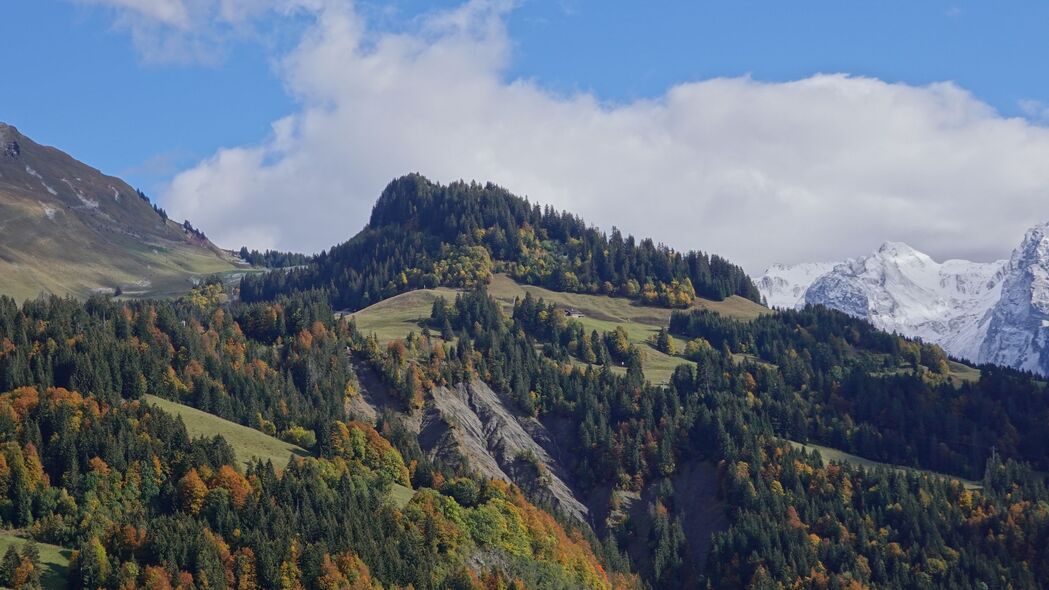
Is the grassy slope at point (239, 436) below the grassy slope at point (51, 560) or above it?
above

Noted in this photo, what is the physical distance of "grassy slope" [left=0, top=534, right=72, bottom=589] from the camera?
13450cm

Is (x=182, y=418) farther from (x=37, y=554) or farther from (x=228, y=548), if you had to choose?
(x=37, y=554)

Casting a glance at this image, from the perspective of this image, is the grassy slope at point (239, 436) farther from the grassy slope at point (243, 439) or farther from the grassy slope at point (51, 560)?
the grassy slope at point (51, 560)

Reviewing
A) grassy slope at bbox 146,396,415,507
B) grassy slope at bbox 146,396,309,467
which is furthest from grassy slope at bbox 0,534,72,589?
grassy slope at bbox 146,396,415,507

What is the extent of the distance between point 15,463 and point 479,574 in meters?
59.1

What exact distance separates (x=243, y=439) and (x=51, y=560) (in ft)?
171

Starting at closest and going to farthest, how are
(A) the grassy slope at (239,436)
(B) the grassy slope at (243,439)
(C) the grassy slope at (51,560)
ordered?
(C) the grassy slope at (51,560) → (A) the grassy slope at (239,436) → (B) the grassy slope at (243,439)

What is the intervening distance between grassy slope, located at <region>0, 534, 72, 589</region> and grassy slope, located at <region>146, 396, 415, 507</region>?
35.4 metres

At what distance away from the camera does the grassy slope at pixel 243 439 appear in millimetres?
182125

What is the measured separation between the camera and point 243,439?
621 ft

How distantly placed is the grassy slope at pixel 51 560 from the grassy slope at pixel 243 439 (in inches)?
1394

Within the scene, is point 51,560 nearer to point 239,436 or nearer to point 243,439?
point 243,439

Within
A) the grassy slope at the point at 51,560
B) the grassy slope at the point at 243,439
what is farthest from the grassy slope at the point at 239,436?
the grassy slope at the point at 51,560

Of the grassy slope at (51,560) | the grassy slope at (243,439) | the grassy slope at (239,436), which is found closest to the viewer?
the grassy slope at (51,560)
